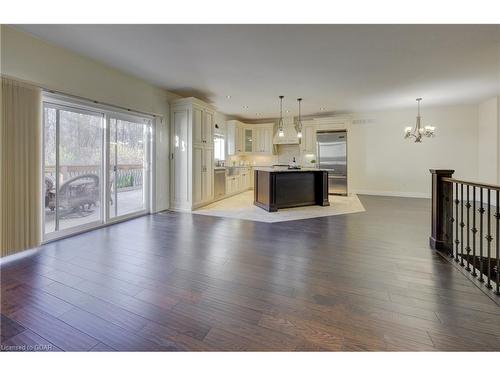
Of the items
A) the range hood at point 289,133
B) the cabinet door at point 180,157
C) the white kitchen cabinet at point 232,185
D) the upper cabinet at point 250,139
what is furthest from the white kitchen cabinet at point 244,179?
the cabinet door at point 180,157

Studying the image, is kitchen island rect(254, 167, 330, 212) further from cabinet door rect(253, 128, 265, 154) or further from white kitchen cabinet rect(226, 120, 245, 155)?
cabinet door rect(253, 128, 265, 154)

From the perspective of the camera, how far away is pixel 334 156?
26.5 feet

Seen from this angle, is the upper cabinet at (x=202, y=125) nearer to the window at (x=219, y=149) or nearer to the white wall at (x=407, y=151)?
the window at (x=219, y=149)

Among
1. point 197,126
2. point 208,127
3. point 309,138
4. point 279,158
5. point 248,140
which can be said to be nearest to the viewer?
point 197,126

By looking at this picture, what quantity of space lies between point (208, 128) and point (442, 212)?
16.7 feet

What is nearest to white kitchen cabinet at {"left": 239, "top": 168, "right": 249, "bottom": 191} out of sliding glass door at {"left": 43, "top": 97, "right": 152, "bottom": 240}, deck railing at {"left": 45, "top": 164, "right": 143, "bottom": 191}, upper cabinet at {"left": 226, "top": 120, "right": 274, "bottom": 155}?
upper cabinet at {"left": 226, "top": 120, "right": 274, "bottom": 155}

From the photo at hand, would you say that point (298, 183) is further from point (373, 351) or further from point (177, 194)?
point (373, 351)

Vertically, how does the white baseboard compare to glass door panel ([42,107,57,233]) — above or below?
below

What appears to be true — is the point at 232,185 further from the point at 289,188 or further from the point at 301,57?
the point at 301,57

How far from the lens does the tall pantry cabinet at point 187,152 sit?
5625 mm

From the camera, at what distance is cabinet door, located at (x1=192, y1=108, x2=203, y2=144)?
568 centimetres

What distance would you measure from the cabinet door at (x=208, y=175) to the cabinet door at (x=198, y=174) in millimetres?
108

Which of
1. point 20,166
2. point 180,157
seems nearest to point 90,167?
point 20,166

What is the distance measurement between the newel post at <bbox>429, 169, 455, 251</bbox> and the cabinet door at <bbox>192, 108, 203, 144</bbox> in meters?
4.62
